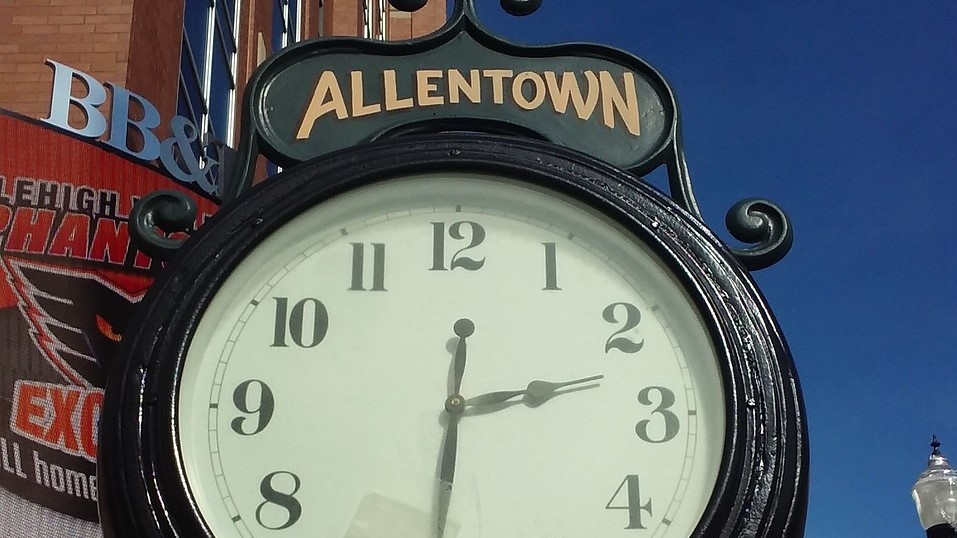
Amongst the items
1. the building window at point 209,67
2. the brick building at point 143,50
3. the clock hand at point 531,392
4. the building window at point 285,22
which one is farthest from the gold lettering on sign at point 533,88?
the building window at point 285,22

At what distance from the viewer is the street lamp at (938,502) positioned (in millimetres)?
5406

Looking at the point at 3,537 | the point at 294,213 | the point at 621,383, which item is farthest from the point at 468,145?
the point at 3,537

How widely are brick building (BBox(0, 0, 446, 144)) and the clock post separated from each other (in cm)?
318

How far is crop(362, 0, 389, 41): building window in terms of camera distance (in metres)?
14.1

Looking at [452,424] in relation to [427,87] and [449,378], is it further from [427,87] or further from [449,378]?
[427,87]

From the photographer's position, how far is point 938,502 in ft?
17.8

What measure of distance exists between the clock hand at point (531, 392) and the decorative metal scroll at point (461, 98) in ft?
1.65

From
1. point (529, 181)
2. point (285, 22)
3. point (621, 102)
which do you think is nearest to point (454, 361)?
point (529, 181)

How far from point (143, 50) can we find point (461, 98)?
348 centimetres

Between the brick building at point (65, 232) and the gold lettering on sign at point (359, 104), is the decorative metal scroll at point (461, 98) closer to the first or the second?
the gold lettering on sign at point (359, 104)

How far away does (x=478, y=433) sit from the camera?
5.81ft

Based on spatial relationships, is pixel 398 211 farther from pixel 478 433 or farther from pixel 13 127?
pixel 13 127

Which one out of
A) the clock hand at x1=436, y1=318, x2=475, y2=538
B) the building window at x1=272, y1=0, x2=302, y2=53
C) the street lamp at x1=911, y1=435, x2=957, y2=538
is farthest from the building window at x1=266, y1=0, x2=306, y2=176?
the clock hand at x1=436, y1=318, x2=475, y2=538

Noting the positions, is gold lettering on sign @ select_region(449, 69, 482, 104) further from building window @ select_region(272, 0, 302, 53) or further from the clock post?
building window @ select_region(272, 0, 302, 53)
